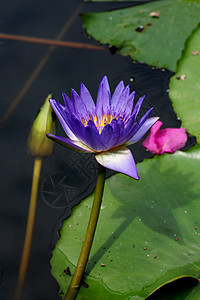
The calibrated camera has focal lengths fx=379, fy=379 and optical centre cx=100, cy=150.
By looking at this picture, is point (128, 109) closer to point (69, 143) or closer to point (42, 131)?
point (69, 143)

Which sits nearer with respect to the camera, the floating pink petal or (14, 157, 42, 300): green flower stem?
(14, 157, 42, 300): green flower stem

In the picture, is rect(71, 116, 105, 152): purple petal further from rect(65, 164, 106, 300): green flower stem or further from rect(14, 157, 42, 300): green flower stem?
rect(14, 157, 42, 300): green flower stem

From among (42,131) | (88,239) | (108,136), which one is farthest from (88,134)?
(42,131)

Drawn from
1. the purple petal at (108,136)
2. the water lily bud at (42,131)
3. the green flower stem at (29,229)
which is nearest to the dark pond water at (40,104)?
the green flower stem at (29,229)

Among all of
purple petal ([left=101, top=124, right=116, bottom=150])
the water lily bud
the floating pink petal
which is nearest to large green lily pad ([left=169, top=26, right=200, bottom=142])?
the floating pink petal

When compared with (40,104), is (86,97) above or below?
above

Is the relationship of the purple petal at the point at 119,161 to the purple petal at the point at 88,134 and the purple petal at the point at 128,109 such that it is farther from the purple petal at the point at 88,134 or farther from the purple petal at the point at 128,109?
the purple petal at the point at 128,109

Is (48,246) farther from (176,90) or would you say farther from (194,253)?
(176,90)
